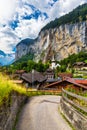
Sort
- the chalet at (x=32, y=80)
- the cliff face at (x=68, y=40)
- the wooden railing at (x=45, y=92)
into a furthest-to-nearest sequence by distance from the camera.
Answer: the cliff face at (x=68, y=40) < the chalet at (x=32, y=80) < the wooden railing at (x=45, y=92)

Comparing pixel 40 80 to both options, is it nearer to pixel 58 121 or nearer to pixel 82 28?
pixel 58 121

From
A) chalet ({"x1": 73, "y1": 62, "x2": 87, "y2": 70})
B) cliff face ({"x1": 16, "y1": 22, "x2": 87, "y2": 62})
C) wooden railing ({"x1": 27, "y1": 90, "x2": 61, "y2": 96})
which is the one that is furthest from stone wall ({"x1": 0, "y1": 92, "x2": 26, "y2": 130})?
cliff face ({"x1": 16, "y1": 22, "x2": 87, "y2": 62})

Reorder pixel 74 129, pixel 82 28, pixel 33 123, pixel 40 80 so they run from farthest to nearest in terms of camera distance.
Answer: pixel 82 28 → pixel 40 80 → pixel 33 123 → pixel 74 129

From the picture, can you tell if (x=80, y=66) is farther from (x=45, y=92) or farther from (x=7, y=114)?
(x=7, y=114)

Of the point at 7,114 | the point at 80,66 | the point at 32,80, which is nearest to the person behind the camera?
the point at 7,114

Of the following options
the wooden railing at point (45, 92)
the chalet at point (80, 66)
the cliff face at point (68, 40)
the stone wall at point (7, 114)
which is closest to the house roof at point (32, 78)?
the wooden railing at point (45, 92)

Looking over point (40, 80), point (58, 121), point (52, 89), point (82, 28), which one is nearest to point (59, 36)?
point (82, 28)

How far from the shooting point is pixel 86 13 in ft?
627

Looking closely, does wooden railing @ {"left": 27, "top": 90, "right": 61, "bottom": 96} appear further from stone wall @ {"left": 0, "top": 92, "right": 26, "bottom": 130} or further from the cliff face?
the cliff face

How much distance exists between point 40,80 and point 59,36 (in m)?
138

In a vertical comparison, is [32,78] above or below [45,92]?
above

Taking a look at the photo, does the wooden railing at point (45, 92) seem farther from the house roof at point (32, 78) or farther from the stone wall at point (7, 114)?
the stone wall at point (7, 114)

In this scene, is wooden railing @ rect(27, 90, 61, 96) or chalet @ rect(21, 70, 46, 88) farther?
chalet @ rect(21, 70, 46, 88)

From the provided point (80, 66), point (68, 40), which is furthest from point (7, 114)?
point (68, 40)
